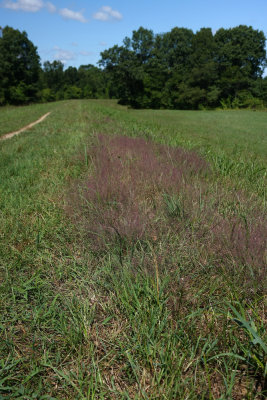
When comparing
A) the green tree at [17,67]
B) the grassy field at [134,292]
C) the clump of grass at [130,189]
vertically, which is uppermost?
the green tree at [17,67]

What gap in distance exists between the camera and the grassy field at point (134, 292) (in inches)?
55.7

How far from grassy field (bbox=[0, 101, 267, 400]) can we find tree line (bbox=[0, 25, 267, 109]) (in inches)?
2146

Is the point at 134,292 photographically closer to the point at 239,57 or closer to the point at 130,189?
the point at 130,189

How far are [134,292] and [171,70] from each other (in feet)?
232

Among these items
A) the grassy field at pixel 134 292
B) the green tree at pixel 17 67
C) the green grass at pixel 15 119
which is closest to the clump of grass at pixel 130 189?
the grassy field at pixel 134 292

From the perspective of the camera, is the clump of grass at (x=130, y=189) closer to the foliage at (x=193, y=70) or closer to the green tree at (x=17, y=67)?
the foliage at (x=193, y=70)

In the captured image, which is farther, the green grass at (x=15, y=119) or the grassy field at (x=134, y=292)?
the green grass at (x=15, y=119)

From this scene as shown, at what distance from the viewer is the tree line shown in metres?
55.0

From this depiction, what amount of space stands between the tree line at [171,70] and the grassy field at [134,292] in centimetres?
5452

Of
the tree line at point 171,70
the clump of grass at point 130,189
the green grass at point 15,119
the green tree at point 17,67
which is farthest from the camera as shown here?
the green tree at point 17,67

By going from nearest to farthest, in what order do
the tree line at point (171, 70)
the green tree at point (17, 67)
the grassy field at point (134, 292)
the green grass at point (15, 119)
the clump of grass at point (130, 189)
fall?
the grassy field at point (134, 292), the clump of grass at point (130, 189), the green grass at point (15, 119), the tree line at point (171, 70), the green tree at point (17, 67)

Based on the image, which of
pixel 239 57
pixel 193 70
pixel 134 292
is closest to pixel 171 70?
pixel 193 70

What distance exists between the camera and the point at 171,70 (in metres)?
64.8

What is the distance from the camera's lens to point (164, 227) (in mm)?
2568
